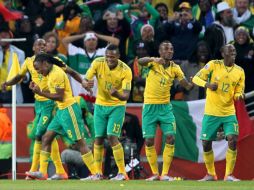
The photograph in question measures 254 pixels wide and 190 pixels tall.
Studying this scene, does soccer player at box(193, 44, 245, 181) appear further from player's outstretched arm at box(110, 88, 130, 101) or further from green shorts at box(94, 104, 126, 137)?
green shorts at box(94, 104, 126, 137)

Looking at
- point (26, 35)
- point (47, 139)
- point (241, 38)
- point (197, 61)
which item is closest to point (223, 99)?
point (241, 38)

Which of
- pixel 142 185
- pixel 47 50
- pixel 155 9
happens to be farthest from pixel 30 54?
pixel 142 185

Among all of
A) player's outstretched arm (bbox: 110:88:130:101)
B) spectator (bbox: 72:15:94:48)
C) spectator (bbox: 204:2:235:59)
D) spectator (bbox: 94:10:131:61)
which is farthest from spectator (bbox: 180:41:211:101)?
player's outstretched arm (bbox: 110:88:130:101)

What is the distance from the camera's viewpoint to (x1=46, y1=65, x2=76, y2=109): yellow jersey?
23.2 m

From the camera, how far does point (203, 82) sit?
76.4 ft

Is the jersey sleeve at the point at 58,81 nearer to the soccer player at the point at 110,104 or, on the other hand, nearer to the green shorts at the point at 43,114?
the soccer player at the point at 110,104

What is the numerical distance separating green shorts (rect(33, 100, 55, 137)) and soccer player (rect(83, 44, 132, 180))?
894 millimetres

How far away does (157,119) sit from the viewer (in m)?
23.8

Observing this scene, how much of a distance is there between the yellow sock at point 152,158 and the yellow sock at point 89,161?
110cm

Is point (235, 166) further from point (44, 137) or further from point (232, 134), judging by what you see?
point (44, 137)

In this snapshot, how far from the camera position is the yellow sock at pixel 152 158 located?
23812 mm

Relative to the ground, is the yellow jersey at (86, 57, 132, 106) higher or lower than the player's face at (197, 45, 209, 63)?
lower

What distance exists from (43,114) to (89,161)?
4.42 ft

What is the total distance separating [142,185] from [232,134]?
9.33ft
